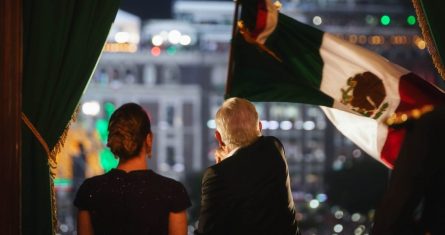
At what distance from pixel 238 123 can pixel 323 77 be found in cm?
60

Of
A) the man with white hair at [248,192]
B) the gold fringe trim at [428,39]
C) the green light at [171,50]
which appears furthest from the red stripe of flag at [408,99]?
the green light at [171,50]

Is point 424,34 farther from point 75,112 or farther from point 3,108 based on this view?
point 3,108

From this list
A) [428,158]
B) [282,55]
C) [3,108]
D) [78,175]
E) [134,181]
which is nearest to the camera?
[428,158]

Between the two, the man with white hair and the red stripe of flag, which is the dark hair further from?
the red stripe of flag

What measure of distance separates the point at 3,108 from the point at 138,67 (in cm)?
3697

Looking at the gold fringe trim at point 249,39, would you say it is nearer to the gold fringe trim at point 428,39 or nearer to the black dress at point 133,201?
the gold fringe trim at point 428,39

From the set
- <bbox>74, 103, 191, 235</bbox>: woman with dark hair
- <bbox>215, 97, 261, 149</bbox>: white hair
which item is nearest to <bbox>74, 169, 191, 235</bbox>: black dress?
<bbox>74, 103, 191, 235</bbox>: woman with dark hair

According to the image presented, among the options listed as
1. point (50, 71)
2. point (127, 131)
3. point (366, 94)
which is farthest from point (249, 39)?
point (127, 131)

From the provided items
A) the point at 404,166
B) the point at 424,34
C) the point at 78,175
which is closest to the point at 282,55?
the point at 424,34

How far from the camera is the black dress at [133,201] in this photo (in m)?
2.00

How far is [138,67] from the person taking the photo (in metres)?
39.2

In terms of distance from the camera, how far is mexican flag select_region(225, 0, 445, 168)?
258cm

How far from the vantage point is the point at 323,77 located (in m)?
2.67

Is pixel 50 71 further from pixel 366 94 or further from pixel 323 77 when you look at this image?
pixel 366 94
